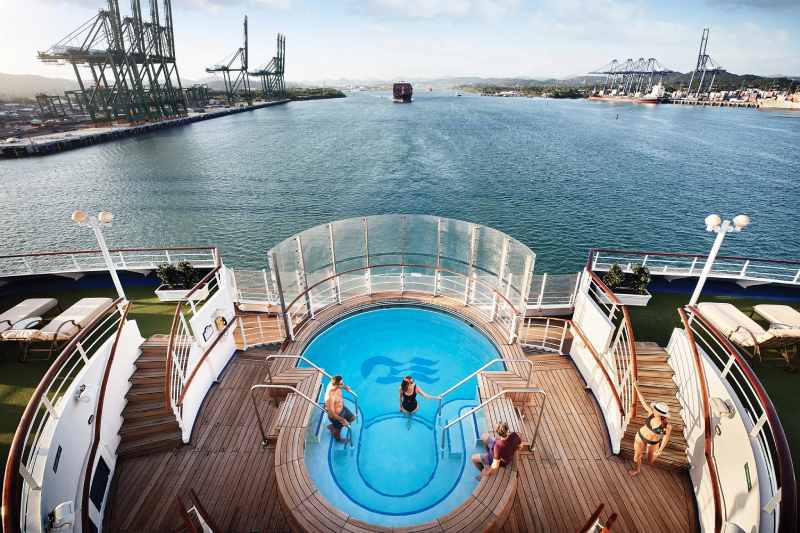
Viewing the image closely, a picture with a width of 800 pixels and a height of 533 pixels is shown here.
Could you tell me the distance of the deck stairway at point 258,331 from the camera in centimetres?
865

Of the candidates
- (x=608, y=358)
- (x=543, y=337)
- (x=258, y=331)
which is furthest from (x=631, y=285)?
(x=258, y=331)

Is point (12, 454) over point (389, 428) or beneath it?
over

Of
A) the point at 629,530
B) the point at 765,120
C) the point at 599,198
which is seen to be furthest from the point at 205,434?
the point at 765,120

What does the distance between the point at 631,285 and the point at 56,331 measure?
14.7 m

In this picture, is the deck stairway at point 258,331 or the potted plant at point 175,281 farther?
the potted plant at point 175,281

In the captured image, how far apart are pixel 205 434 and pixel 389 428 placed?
3335 millimetres

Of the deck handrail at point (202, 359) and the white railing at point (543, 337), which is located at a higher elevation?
the deck handrail at point (202, 359)

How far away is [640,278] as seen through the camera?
10633mm

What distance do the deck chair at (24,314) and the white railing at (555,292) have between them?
42.0 ft

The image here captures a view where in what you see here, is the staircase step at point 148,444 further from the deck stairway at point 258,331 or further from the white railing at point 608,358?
the white railing at point 608,358

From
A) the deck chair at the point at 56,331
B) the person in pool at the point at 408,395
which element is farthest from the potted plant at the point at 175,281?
the person in pool at the point at 408,395

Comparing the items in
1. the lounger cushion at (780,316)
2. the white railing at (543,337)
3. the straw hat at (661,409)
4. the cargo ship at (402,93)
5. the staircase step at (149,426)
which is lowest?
the white railing at (543,337)

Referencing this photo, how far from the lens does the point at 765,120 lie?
89875mm

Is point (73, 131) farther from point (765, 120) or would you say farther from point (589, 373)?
point (765, 120)
